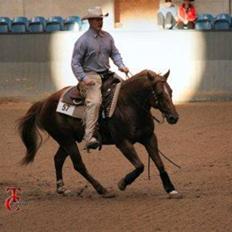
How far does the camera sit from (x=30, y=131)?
1127 cm

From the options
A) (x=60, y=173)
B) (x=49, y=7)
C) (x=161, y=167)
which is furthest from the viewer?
(x=49, y=7)

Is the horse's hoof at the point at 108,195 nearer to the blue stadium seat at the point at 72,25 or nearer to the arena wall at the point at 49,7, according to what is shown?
the blue stadium seat at the point at 72,25

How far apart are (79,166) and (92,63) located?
4.20 feet

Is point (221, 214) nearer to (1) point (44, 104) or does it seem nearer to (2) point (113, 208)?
(2) point (113, 208)

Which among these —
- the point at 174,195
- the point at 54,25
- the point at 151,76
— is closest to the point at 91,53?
the point at 151,76

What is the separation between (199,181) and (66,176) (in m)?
1.96

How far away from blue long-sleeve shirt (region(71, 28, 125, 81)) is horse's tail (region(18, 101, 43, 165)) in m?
1.04

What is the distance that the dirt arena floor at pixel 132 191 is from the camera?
852cm

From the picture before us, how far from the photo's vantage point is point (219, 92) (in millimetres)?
20781

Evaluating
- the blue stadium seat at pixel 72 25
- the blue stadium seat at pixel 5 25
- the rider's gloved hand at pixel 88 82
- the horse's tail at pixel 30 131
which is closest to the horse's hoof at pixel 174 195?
the rider's gloved hand at pixel 88 82

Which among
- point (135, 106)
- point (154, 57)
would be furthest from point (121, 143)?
point (154, 57)

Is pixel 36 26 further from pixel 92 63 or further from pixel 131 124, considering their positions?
pixel 131 124

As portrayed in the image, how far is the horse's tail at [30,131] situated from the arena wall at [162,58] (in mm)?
9508

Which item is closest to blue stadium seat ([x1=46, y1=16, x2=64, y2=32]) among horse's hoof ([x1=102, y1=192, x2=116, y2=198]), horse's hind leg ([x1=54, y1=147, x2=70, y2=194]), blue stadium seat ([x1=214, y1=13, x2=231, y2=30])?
blue stadium seat ([x1=214, y1=13, x2=231, y2=30])
